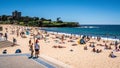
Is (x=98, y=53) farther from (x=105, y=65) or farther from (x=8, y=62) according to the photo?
(x=8, y=62)

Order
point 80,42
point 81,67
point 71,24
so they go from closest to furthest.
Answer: point 81,67 → point 80,42 → point 71,24

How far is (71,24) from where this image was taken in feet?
509

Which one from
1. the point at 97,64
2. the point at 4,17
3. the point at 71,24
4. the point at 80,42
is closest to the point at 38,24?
the point at 71,24

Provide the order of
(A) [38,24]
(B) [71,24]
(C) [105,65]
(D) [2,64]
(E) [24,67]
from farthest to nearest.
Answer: (B) [71,24], (A) [38,24], (C) [105,65], (D) [2,64], (E) [24,67]

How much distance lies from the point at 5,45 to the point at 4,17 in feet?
578

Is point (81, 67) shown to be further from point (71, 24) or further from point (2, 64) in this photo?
point (71, 24)

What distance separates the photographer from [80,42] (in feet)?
88.9

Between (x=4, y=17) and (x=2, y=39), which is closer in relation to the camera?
(x=2, y=39)

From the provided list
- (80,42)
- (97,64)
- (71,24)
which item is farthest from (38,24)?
(97,64)

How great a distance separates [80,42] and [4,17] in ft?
570

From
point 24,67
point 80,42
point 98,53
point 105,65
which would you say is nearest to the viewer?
point 24,67

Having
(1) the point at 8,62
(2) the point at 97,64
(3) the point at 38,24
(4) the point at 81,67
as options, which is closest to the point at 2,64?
(1) the point at 8,62

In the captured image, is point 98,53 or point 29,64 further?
point 98,53

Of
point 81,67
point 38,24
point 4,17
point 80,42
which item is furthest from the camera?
point 4,17
